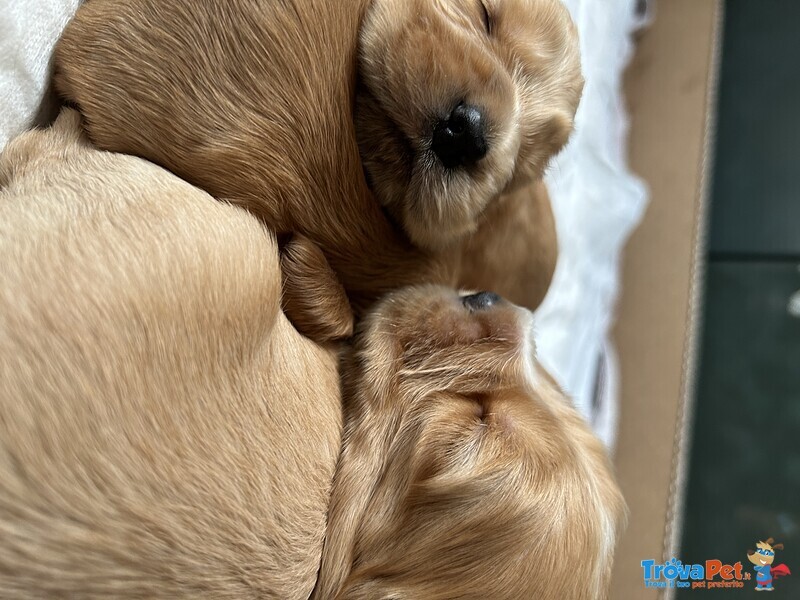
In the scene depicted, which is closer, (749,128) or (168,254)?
(168,254)

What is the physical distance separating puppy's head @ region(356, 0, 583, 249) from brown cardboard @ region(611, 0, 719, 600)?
134 centimetres

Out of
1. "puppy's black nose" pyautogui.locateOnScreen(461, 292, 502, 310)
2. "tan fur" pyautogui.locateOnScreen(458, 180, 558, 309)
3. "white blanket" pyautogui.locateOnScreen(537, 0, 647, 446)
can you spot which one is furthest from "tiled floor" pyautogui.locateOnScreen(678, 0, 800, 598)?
"puppy's black nose" pyautogui.locateOnScreen(461, 292, 502, 310)

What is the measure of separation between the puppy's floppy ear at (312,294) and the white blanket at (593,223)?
825mm

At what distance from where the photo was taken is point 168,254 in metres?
0.77

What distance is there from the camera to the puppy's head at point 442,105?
954 mm

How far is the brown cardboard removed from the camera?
2.09 metres

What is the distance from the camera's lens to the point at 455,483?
0.91 meters

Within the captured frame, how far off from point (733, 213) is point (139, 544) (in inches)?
84.7

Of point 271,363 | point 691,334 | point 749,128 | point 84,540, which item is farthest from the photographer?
point 749,128

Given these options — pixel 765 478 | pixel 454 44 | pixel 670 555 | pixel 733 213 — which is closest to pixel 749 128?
pixel 733 213

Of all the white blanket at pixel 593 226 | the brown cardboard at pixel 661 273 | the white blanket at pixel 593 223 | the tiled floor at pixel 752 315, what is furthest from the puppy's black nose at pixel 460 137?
the tiled floor at pixel 752 315

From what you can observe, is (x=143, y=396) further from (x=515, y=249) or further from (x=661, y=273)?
(x=661, y=273)

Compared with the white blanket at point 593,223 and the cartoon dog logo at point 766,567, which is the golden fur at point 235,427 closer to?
the white blanket at point 593,223

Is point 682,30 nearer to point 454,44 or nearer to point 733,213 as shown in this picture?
point 733,213
